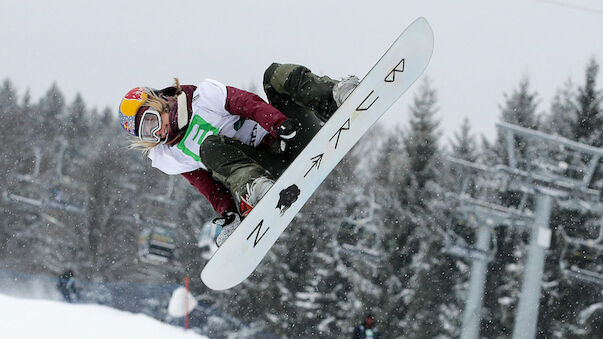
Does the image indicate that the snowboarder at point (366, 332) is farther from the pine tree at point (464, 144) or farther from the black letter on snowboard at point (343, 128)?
the pine tree at point (464, 144)

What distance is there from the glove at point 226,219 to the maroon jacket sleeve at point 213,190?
5 centimetres

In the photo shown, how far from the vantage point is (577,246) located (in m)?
18.9

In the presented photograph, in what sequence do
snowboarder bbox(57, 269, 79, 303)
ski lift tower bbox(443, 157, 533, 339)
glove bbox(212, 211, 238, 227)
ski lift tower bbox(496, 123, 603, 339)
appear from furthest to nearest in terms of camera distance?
ski lift tower bbox(443, 157, 533, 339)
snowboarder bbox(57, 269, 79, 303)
ski lift tower bbox(496, 123, 603, 339)
glove bbox(212, 211, 238, 227)

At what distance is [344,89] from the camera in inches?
153

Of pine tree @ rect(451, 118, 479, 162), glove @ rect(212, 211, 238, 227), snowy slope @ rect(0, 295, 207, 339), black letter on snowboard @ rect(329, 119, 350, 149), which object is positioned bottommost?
snowy slope @ rect(0, 295, 207, 339)

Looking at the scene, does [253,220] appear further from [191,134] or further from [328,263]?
[328,263]

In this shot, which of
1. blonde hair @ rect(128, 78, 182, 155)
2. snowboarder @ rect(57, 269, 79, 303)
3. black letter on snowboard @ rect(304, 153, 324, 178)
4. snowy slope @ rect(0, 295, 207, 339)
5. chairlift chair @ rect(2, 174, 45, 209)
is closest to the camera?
black letter on snowboard @ rect(304, 153, 324, 178)

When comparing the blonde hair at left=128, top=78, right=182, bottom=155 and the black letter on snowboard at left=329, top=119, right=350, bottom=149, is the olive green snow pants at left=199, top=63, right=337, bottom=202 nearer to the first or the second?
the black letter on snowboard at left=329, top=119, right=350, bottom=149

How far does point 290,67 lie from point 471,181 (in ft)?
66.2

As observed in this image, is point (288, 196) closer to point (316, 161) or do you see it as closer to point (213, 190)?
point (316, 161)

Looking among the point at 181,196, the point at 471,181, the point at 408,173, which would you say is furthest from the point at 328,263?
the point at 181,196

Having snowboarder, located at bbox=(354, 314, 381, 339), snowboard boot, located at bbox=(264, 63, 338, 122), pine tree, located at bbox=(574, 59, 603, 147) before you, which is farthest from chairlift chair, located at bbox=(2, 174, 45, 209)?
snowboard boot, located at bbox=(264, 63, 338, 122)

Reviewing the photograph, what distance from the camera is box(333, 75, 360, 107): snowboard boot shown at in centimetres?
387

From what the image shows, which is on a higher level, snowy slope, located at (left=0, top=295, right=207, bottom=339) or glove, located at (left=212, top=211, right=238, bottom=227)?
glove, located at (left=212, top=211, right=238, bottom=227)
